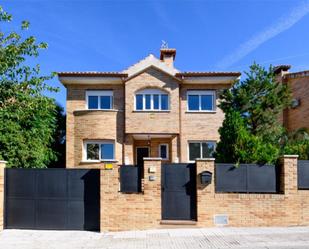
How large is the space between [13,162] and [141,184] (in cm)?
663

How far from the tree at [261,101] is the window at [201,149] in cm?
407

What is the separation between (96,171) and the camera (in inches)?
420

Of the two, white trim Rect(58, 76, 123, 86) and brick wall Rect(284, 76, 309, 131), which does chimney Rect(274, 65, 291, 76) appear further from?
white trim Rect(58, 76, 123, 86)

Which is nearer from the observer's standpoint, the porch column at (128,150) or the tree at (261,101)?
the tree at (261,101)

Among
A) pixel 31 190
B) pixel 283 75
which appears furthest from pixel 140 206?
pixel 283 75

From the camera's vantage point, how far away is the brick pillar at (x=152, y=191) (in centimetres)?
1041

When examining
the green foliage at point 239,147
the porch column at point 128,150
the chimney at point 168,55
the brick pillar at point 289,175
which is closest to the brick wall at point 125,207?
the green foliage at point 239,147

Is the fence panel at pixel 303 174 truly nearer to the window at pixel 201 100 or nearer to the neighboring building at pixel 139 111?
the neighboring building at pixel 139 111

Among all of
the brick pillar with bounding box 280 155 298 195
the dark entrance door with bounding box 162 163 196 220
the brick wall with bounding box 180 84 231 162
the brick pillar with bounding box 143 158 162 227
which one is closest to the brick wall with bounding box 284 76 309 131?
the brick wall with bounding box 180 84 231 162

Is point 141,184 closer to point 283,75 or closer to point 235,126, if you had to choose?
point 235,126

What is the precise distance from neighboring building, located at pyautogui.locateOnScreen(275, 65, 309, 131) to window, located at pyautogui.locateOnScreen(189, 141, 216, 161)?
20.2 feet

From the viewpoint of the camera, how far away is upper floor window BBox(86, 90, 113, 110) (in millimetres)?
18188

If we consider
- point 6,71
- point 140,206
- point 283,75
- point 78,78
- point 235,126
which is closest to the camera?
point 140,206

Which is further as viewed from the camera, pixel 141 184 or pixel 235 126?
pixel 235 126
